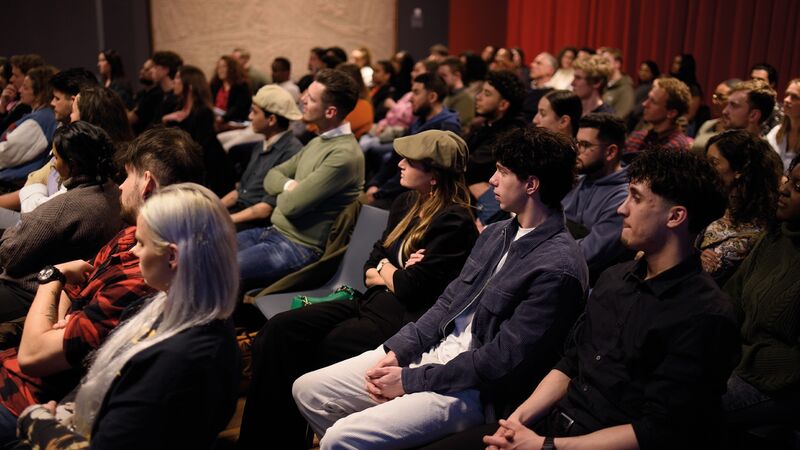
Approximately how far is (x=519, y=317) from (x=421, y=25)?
33.9ft

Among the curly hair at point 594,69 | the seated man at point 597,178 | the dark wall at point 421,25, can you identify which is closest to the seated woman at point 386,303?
the seated man at point 597,178

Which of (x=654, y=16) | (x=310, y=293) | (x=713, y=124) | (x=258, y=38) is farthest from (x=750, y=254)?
(x=258, y=38)

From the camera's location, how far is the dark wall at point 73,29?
9312 millimetres

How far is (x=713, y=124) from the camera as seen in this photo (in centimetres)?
485

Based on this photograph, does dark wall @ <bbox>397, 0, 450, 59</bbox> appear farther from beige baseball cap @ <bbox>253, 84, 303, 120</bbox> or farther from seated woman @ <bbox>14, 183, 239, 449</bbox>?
seated woman @ <bbox>14, 183, 239, 449</bbox>

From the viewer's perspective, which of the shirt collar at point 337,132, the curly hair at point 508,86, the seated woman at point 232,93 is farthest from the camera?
the seated woman at point 232,93

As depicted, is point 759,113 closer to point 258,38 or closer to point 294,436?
point 294,436

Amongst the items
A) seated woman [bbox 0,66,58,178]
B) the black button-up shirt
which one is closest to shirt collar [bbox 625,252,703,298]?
the black button-up shirt

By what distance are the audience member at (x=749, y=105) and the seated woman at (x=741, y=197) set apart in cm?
163

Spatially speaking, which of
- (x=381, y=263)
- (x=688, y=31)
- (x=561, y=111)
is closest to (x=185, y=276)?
(x=381, y=263)

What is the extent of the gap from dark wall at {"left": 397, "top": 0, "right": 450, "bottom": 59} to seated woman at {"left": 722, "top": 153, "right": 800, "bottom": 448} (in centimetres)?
992

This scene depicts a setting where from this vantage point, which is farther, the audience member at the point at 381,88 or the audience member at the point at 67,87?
the audience member at the point at 381,88

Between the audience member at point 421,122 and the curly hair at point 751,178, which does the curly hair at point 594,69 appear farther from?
the curly hair at point 751,178

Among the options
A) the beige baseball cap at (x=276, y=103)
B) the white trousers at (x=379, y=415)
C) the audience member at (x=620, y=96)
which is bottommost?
the white trousers at (x=379, y=415)
